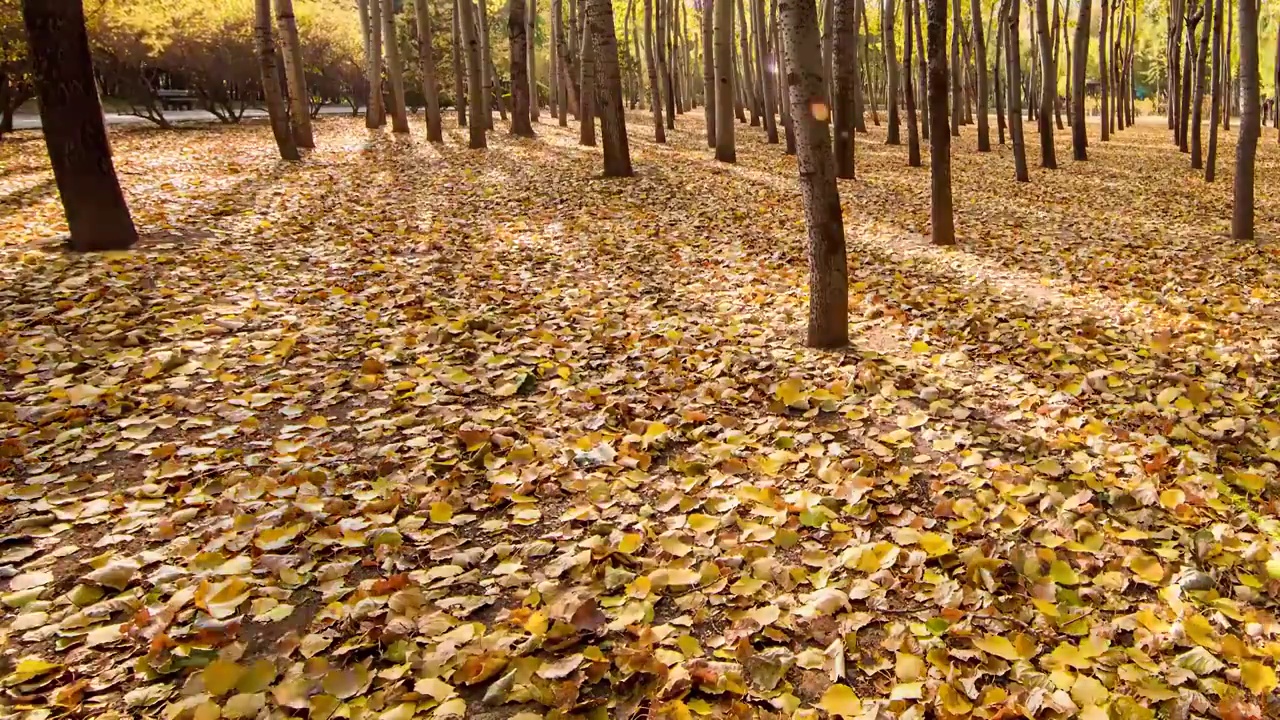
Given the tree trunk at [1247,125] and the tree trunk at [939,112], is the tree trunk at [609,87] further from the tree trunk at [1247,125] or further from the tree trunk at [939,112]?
the tree trunk at [1247,125]

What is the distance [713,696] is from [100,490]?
2.73 m

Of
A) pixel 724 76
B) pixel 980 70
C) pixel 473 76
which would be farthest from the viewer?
pixel 980 70

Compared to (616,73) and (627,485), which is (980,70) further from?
(627,485)

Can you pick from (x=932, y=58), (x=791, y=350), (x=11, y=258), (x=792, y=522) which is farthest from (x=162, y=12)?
(x=792, y=522)

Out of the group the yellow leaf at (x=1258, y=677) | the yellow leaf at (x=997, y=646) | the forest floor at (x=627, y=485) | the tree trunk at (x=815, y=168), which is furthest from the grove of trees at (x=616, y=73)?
the yellow leaf at (x=1258, y=677)

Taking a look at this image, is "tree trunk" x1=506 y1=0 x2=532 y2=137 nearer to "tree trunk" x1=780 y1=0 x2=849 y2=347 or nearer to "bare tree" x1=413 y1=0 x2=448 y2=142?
"bare tree" x1=413 y1=0 x2=448 y2=142

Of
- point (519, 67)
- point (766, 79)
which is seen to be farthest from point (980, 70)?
point (519, 67)

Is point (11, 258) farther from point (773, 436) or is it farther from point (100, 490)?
point (773, 436)

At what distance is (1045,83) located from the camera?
12742 millimetres

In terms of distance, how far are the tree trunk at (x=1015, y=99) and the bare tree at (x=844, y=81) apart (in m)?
2.47

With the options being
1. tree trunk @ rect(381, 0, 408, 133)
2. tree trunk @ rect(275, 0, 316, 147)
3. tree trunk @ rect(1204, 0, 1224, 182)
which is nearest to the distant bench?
tree trunk @ rect(381, 0, 408, 133)

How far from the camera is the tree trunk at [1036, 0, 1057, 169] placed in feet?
40.3

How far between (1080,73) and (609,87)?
29.1 feet

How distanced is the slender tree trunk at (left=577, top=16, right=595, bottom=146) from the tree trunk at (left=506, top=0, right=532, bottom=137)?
48.6 inches
